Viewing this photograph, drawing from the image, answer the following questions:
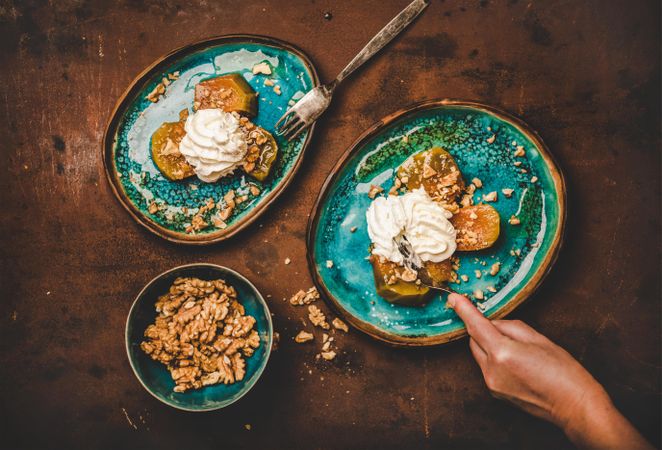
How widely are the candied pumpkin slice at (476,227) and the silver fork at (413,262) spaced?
142 millimetres

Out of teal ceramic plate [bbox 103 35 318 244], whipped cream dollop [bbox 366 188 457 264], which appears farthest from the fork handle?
whipped cream dollop [bbox 366 188 457 264]

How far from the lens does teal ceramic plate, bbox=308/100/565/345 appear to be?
136cm

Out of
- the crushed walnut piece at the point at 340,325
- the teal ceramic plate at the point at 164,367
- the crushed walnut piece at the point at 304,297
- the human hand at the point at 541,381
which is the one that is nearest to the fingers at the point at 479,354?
the human hand at the point at 541,381

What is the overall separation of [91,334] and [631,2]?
2.30 meters

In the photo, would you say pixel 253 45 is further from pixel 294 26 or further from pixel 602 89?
pixel 602 89

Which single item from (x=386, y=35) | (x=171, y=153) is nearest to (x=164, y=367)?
(x=171, y=153)

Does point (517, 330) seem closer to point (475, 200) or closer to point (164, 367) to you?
point (475, 200)

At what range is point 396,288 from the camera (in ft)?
4.46

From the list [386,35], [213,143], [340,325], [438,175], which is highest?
[386,35]

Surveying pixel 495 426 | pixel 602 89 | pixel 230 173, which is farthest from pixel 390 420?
pixel 602 89

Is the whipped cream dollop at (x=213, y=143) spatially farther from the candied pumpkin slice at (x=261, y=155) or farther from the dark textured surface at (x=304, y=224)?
the dark textured surface at (x=304, y=224)

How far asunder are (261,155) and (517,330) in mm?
1015

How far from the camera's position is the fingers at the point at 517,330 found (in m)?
1.30

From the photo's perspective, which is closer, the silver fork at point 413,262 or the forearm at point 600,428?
the forearm at point 600,428
